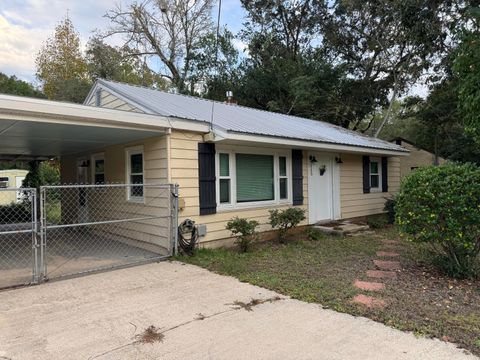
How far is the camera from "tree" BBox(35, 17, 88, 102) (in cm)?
2088

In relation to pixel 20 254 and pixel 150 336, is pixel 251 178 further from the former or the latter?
pixel 150 336

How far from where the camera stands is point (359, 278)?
5.00m

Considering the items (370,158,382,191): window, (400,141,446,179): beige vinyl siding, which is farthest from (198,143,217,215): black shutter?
(400,141,446,179): beige vinyl siding

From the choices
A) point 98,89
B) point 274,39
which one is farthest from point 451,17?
point 98,89

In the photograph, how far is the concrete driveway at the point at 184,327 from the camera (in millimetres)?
2889

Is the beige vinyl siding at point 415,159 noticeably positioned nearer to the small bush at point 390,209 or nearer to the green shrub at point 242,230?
the small bush at point 390,209

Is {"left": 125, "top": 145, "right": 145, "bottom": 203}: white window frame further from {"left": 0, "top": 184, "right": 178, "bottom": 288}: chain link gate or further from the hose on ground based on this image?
the hose on ground

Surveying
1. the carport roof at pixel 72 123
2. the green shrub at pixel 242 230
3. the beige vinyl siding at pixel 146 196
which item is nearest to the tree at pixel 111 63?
the beige vinyl siding at pixel 146 196

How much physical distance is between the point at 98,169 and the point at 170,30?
53.9ft

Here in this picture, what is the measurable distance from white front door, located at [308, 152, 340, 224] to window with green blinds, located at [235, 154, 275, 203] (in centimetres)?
161

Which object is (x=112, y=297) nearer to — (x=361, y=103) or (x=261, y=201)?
(x=261, y=201)

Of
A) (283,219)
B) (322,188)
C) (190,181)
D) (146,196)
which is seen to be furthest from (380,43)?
(146,196)

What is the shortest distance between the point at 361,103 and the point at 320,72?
2952mm

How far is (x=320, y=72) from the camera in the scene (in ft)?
60.6
